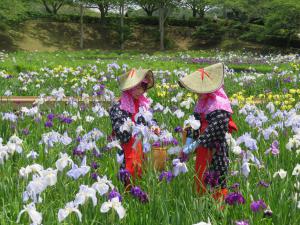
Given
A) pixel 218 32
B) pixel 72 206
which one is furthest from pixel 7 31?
pixel 72 206

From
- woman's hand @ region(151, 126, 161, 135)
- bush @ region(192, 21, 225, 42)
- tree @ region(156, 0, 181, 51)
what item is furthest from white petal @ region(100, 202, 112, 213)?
bush @ region(192, 21, 225, 42)

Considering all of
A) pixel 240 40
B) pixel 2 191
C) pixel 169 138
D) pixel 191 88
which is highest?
pixel 191 88

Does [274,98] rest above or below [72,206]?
below

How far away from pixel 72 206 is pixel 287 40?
3295cm

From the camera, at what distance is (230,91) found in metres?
9.13

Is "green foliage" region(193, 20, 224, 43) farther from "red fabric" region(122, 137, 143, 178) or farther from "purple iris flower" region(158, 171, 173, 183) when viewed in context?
"purple iris flower" region(158, 171, 173, 183)

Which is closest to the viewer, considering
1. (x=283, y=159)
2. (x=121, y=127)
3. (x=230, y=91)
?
(x=121, y=127)

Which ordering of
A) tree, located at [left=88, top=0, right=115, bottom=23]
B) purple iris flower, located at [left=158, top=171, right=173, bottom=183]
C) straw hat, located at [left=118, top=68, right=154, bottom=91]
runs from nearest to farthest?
purple iris flower, located at [left=158, top=171, right=173, bottom=183] < straw hat, located at [left=118, top=68, right=154, bottom=91] < tree, located at [left=88, top=0, right=115, bottom=23]

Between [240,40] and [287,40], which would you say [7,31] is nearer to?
[240,40]

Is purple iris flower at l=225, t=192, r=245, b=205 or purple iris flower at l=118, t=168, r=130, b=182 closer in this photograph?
purple iris flower at l=225, t=192, r=245, b=205

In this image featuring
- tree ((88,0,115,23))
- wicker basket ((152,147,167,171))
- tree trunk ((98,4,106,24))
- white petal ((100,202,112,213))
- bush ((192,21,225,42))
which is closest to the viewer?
white petal ((100,202,112,213))

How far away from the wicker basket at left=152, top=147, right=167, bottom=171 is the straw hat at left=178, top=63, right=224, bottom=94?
0.56m

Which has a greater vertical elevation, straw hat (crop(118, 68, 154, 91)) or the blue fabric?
straw hat (crop(118, 68, 154, 91))

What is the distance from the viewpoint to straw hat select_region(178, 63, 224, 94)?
347cm
